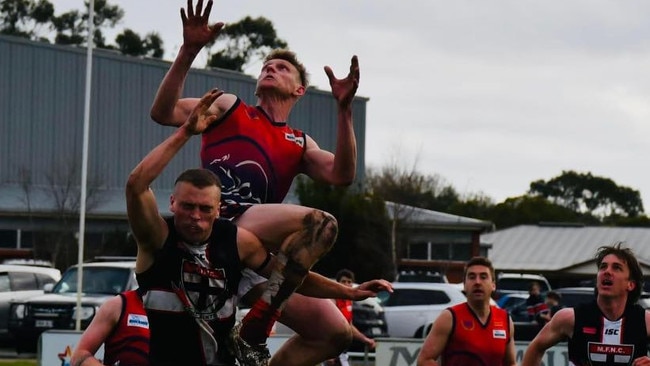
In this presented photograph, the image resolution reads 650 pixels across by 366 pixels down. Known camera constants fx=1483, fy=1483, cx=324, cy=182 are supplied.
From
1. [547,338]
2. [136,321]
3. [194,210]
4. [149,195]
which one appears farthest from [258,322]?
[547,338]

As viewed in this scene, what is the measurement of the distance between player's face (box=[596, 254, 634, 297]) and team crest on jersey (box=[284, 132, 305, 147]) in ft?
9.09

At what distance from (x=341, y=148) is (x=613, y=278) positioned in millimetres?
2822

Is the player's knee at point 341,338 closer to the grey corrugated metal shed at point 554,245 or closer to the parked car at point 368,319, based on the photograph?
the parked car at point 368,319

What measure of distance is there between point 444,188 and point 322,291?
8286 centimetres

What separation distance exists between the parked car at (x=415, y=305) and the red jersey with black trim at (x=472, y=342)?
18.4 m

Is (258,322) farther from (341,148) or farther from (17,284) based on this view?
(17,284)

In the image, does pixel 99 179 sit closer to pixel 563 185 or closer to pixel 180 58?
pixel 180 58

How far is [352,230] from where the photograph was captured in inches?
2095

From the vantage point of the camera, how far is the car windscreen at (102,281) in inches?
1043

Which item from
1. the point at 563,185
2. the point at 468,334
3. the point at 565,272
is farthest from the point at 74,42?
the point at 468,334

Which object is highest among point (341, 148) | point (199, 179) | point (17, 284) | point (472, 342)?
point (341, 148)

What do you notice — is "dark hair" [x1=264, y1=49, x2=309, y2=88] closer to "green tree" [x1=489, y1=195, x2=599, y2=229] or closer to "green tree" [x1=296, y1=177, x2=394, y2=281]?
"green tree" [x1=296, y1=177, x2=394, y2=281]

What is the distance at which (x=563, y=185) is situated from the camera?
129m

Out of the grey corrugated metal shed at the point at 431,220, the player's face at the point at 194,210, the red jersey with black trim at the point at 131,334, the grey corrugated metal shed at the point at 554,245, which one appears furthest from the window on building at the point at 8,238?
the player's face at the point at 194,210
